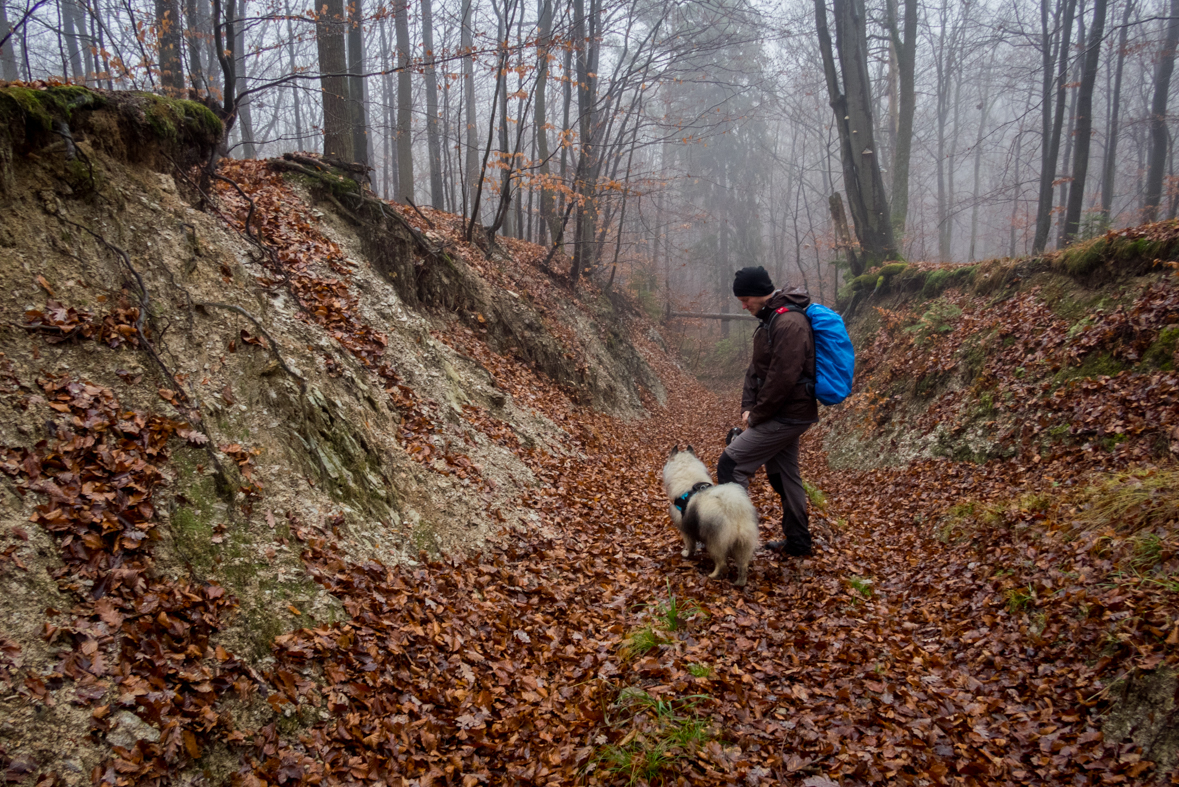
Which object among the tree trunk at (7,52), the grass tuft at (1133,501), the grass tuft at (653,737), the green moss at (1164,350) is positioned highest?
the tree trunk at (7,52)

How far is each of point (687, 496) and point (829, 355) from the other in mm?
1886

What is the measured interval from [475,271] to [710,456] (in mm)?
5989

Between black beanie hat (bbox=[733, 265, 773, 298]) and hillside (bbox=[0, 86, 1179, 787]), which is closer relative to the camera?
hillside (bbox=[0, 86, 1179, 787])

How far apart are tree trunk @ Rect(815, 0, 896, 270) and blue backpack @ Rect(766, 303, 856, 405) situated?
1189cm

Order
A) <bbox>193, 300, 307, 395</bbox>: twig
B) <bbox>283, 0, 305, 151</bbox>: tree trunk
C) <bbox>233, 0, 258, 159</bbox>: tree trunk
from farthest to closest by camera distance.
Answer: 1. <bbox>283, 0, 305, 151</bbox>: tree trunk
2. <bbox>233, 0, 258, 159</bbox>: tree trunk
3. <bbox>193, 300, 307, 395</bbox>: twig

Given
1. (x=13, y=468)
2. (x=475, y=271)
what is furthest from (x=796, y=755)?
(x=475, y=271)

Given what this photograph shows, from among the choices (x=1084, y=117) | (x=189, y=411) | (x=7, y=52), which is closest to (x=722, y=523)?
(x=189, y=411)

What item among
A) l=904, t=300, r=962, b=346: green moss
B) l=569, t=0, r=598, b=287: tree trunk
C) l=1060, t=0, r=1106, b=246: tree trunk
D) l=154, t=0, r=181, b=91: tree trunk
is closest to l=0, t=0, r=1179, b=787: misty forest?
l=904, t=300, r=962, b=346: green moss

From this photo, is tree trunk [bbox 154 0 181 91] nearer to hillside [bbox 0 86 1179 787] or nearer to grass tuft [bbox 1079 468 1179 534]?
hillside [bbox 0 86 1179 787]

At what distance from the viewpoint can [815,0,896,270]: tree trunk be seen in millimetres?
15641

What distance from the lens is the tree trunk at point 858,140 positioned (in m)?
15.6

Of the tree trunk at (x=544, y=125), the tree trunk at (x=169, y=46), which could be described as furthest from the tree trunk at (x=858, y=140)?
the tree trunk at (x=169, y=46)

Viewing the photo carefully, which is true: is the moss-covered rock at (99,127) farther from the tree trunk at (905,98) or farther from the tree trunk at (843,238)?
the tree trunk at (905,98)

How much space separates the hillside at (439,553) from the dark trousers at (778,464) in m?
0.38
